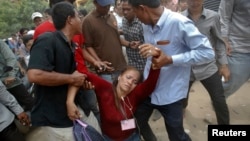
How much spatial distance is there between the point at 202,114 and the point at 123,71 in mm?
1862

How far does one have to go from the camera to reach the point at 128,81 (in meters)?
2.54

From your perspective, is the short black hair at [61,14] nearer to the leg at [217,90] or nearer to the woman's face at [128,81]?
the woman's face at [128,81]

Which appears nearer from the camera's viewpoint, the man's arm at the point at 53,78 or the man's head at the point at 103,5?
the man's arm at the point at 53,78

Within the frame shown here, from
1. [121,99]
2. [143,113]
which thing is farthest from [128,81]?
[143,113]

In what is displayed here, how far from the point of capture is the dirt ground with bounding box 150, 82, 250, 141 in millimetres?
3660

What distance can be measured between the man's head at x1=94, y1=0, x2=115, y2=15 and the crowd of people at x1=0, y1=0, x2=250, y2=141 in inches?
0.5

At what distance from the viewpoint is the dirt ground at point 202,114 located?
3660 mm

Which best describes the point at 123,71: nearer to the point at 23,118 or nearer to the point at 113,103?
the point at 113,103

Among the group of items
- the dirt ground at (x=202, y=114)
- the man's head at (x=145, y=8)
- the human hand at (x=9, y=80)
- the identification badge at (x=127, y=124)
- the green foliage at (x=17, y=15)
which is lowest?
the green foliage at (x=17, y=15)

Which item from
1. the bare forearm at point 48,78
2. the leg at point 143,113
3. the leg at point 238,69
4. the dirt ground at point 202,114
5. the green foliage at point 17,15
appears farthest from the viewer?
the green foliage at point 17,15

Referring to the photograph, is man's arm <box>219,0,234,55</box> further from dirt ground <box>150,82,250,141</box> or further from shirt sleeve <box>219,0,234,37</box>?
dirt ground <box>150,82,250,141</box>

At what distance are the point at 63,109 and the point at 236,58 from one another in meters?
2.10

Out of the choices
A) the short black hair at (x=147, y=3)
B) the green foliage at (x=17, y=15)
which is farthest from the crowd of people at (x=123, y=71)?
the green foliage at (x=17, y=15)

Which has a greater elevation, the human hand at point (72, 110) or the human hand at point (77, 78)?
the human hand at point (77, 78)
